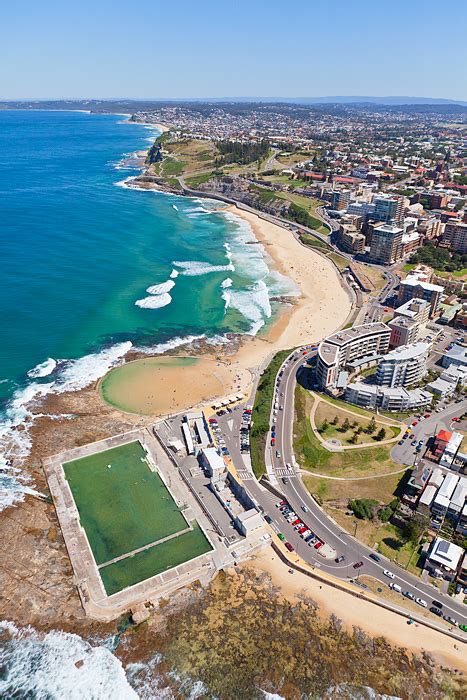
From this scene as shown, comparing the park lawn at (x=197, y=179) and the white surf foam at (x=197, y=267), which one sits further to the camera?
the park lawn at (x=197, y=179)

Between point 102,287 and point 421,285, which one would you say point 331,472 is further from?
point 102,287

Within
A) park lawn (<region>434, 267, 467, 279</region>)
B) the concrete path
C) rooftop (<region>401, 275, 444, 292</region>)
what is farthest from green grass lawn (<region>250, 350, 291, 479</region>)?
park lawn (<region>434, 267, 467, 279</region>)

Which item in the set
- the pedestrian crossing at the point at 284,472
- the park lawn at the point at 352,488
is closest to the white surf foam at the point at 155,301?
the pedestrian crossing at the point at 284,472

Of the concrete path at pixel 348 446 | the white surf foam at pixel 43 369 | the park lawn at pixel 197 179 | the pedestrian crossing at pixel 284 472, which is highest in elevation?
the park lawn at pixel 197 179

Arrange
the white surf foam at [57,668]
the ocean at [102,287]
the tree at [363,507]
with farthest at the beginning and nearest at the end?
1. the ocean at [102,287]
2. the tree at [363,507]
3. the white surf foam at [57,668]

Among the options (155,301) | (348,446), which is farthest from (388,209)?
(348,446)

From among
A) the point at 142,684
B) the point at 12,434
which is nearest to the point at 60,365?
the point at 12,434

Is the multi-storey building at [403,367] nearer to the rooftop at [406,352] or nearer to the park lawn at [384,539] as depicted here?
the rooftop at [406,352]
